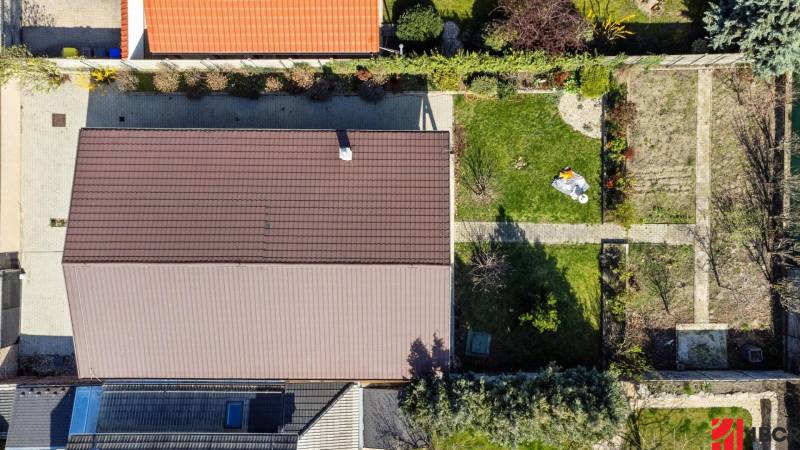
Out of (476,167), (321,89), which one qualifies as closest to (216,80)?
(321,89)

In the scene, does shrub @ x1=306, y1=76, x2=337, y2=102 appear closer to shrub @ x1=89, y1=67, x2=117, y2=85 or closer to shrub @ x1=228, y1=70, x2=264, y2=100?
shrub @ x1=228, y1=70, x2=264, y2=100

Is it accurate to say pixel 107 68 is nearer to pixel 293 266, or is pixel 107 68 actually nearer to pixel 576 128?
pixel 293 266

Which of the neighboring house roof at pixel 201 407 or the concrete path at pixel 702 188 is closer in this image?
the neighboring house roof at pixel 201 407

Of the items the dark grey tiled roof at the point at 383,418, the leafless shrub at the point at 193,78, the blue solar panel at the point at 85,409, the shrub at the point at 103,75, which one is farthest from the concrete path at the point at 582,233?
the shrub at the point at 103,75

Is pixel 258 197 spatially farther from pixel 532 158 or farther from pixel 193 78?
pixel 532 158

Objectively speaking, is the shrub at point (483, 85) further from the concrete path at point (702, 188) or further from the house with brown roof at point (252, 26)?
the concrete path at point (702, 188)

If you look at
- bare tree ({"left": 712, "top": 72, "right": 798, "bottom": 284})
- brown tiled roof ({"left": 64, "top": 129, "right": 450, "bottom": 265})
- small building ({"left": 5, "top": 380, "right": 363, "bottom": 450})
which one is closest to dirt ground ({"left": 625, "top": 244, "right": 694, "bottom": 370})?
bare tree ({"left": 712, "top": 72, "right": 798, "bottom": 284})
